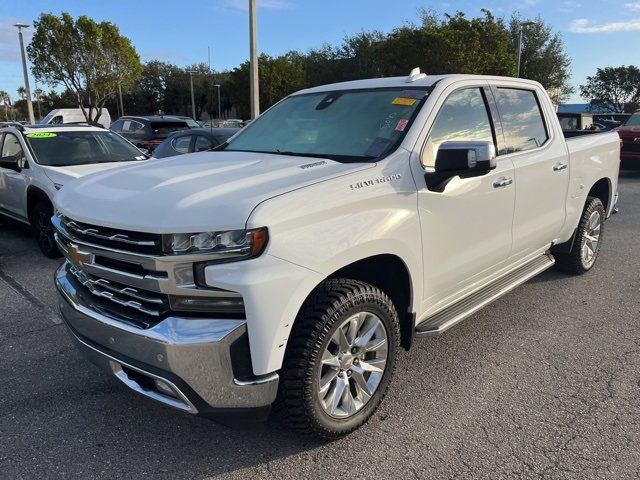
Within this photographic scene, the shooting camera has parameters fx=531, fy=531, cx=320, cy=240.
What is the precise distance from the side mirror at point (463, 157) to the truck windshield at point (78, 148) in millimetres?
5812

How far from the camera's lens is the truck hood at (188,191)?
2.29 m

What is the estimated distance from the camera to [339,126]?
351 centimetres

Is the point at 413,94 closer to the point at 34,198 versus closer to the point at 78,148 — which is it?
the point at 34,198

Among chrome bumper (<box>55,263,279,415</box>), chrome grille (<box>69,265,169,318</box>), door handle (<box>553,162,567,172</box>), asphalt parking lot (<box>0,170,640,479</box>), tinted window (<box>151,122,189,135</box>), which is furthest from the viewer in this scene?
tinted window (<box>151,122,189,135</box>)

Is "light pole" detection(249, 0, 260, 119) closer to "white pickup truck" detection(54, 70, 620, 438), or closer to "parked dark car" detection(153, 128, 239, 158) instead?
"parked dark car" detection(153, 128, 239, 158)

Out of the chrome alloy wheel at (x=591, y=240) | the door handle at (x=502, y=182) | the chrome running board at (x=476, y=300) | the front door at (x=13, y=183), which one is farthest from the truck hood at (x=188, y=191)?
the front door at (x=13, y=183)

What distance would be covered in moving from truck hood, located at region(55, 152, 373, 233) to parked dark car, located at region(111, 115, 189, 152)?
12443 mm

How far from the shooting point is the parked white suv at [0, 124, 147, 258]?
6645mm

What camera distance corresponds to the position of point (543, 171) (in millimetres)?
4172

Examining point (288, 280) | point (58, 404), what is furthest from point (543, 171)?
point (58, 404)

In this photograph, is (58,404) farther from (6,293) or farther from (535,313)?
(535,313)

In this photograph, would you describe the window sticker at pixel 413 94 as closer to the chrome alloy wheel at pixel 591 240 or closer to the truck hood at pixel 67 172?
the chrome alloy wheel at pixel 591 240

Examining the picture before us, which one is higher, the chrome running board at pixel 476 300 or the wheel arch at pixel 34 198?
the wheel arch at pixel 34 198

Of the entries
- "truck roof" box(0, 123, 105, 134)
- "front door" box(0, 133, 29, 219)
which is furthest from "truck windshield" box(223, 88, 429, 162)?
"truck roof" box(0, 123, 105, 134)
